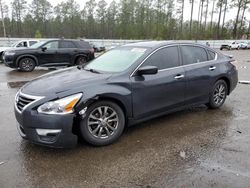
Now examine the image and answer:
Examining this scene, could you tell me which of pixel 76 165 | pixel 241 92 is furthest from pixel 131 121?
pixel 241 92

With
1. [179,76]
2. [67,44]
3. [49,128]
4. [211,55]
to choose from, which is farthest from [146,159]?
[67,44]

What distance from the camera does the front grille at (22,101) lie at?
12.9 ft

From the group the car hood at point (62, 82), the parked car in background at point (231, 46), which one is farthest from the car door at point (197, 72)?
the parked car in background at point (231, 46)

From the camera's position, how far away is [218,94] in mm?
6156

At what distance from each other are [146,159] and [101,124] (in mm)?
865

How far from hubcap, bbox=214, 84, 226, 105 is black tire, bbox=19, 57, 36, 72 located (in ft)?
32.2

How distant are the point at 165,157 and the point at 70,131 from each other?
1.38 meters

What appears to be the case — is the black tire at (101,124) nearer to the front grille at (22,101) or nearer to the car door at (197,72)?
the front grille at (22,101)

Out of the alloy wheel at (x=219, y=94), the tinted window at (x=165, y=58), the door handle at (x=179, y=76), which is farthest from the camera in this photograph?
the alloy wheel at (x=219, y=94)

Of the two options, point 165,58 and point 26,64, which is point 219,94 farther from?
point 26,64

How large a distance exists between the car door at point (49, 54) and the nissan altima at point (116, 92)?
8.65 meters

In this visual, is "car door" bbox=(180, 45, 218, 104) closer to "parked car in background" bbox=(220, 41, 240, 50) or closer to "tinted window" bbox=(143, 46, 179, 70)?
"tinted window" bbox=(143, 46, 179, 70)

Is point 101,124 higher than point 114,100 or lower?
lower

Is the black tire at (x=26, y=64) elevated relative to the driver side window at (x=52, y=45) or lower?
lower
